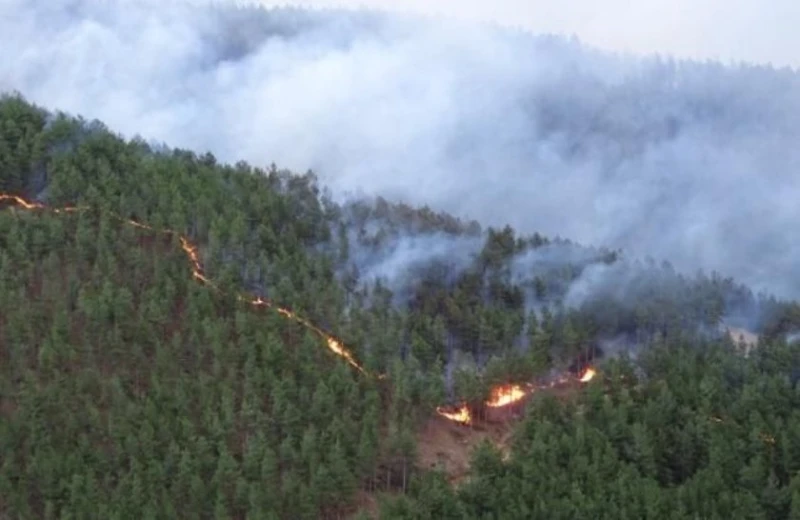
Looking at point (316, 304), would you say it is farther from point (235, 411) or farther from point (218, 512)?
point (218, 512)

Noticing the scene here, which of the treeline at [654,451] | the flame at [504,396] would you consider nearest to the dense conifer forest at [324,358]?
the treeline at [654,451]

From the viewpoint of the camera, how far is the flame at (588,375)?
6469cm

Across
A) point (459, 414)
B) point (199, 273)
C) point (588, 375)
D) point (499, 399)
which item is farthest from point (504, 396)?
point (199, 273)

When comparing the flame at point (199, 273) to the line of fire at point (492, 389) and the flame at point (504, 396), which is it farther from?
the flame at point (504, 396)

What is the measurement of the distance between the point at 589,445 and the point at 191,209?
78.5 ft

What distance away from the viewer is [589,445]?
57.6 m

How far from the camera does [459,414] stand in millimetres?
62031

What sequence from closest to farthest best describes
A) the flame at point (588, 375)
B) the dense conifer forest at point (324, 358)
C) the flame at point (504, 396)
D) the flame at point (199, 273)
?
the dense conifer forest at point (324, 358) < the flame at point (504, 396) < the flame at point (199, 273) < the flame at point (588, 375)

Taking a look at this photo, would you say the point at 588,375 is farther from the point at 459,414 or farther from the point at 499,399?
the point at 459,414

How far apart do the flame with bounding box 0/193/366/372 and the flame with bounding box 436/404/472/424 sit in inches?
113

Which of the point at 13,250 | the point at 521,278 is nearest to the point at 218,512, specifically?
the point at 13,250

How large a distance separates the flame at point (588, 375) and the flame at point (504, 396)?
3.45m

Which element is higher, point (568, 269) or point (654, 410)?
point (568, 269)

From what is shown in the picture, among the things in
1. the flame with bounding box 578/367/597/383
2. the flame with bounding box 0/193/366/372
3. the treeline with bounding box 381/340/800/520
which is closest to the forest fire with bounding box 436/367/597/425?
the flame with bounding box 578/367/597/383
